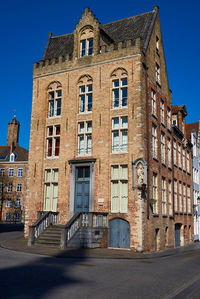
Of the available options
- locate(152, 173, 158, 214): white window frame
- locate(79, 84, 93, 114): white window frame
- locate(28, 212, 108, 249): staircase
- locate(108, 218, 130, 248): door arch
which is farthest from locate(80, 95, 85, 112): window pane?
locate(108, 218, 130, 248): door arch

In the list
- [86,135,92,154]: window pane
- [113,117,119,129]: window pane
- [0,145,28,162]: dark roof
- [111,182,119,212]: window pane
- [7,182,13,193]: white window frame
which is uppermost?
[0,145,28,162]: dark roof

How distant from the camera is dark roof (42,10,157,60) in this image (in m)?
22.8

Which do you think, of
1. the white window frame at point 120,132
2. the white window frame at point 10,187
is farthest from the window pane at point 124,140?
the white window frame at point 10,187

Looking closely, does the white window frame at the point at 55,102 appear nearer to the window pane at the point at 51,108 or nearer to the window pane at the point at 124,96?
the window pane at the point at 51,108

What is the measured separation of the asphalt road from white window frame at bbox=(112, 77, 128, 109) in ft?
37.3

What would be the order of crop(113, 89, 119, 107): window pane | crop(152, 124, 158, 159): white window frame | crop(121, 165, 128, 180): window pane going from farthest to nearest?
crop(152, 124, 158, 159): white window frame
crop(113, 89, 119, 107): window pane
crop(121, 165, 128, 180): window pane

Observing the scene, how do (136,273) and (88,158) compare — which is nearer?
(136,273)

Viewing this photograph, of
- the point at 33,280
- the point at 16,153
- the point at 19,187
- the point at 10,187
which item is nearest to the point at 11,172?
the point at 10,187

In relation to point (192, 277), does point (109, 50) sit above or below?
above

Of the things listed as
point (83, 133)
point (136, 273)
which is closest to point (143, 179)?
point (83, 133)

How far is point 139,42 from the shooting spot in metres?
20.2

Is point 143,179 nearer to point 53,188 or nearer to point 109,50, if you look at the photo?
point 53,188

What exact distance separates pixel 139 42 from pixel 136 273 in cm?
1470

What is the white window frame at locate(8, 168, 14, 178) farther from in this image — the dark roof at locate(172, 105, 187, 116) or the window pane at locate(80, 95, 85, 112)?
the window pane at locate(80, 95, 85, 112)
